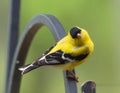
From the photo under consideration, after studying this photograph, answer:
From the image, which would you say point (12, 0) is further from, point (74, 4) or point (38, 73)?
point (38, 73)

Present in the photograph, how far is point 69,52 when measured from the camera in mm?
1502

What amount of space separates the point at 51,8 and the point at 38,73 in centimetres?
47

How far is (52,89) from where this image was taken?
9.75ft

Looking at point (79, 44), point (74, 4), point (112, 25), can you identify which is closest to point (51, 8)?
point (74, 4)

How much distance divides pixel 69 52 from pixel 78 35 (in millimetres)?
68

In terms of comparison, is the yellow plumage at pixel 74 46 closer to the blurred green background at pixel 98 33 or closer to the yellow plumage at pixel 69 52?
the yellow plumage at pixel 69 52

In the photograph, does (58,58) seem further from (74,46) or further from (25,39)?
(25,39)

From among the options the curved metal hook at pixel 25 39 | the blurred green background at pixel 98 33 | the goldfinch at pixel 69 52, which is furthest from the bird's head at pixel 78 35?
the blurred green background at pixel 98 33

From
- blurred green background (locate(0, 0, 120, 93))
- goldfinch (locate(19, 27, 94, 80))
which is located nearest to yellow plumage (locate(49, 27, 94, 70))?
goldfinch (locate(19, 27, 94, 80))

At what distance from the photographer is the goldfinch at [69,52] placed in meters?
1.43

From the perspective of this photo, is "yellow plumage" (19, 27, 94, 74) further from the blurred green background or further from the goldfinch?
the blurred green background

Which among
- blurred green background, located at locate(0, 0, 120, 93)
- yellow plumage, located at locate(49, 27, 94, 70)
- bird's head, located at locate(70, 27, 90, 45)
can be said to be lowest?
yellow plumage, located at locate(49, 27, 94, 70)

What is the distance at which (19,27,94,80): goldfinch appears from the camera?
1.43m

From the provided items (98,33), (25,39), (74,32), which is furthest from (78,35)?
(98,33)
